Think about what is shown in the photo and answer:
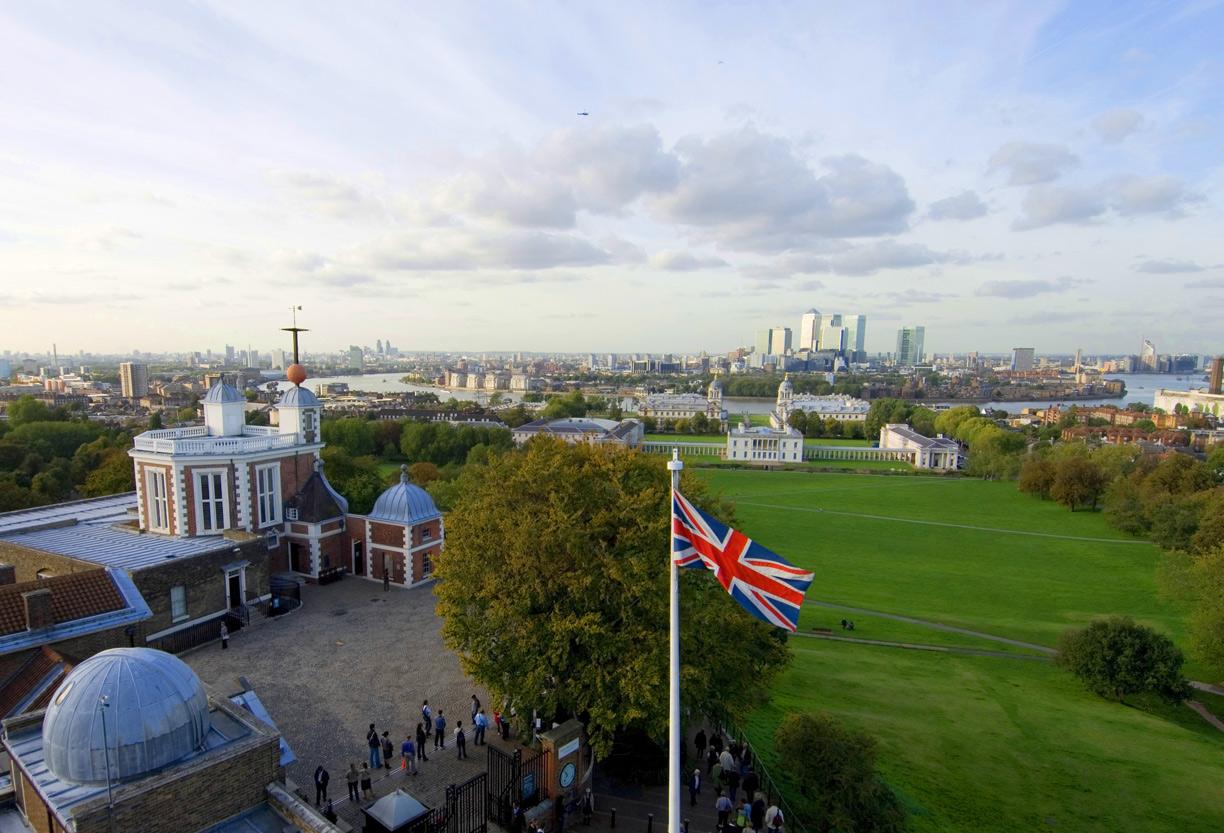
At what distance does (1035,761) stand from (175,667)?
78.5 ft

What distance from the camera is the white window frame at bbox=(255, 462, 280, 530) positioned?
29.6m

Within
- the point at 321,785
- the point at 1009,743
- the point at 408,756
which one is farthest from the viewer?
the point at 1009,743

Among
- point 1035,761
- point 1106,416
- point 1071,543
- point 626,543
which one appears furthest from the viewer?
point 1106,416

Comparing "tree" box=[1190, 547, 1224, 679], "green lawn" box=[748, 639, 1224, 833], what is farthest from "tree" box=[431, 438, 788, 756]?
"tree" box=[1190, 547, 1224, 679]

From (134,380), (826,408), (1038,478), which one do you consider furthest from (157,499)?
(134,380)

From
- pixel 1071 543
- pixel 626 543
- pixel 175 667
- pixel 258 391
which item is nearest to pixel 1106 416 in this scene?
pixel 1071 543

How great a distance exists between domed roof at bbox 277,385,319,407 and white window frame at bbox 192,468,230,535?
4.52 meters

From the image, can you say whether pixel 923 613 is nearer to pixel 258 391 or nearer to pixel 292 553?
pixel 292 553

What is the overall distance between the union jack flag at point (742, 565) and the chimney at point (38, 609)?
1743cm

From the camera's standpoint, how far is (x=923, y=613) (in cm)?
3672

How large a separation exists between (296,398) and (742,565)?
28.0 metres

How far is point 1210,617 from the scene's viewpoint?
27.5 m

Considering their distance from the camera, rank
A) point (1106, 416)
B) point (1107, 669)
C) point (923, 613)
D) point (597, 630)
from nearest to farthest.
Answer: point (597, 630) → point (1107, 669) → point (923, 613) → point (1106, 416)

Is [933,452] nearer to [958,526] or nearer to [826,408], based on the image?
[958,526]
